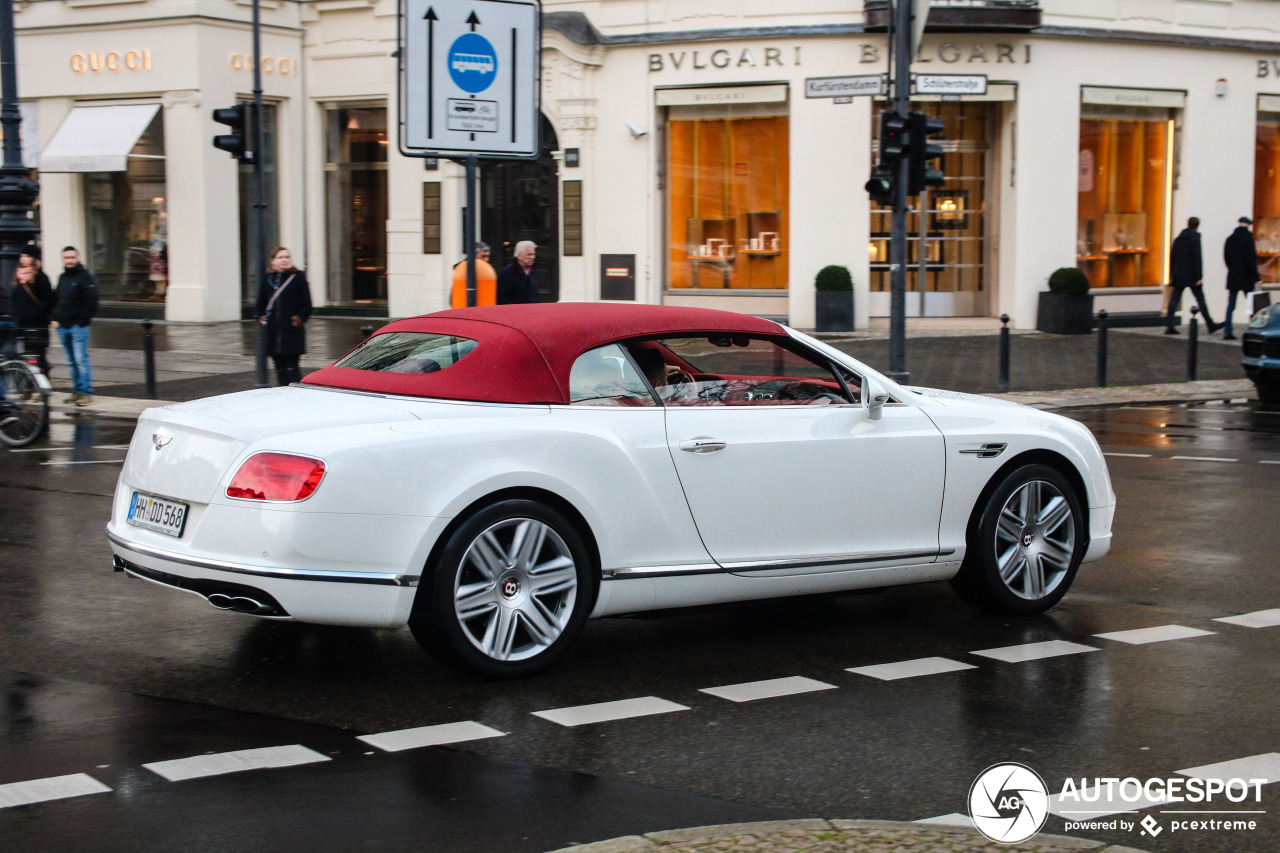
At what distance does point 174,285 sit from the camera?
93.2 ft

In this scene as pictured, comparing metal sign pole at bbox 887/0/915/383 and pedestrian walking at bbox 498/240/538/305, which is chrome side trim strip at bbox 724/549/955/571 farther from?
pedestrian walking at bbox 498/240/538/305

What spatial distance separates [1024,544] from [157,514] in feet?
12.5

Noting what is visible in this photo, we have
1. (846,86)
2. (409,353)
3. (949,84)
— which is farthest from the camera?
(949,84)

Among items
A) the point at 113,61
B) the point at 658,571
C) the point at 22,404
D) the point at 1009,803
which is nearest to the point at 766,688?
the point at 658,571

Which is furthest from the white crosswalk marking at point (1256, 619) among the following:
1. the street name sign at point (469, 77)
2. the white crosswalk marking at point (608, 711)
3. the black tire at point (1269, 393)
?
the black tire at point (1269, 393)

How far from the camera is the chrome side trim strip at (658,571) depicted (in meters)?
6.13

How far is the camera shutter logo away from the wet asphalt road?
0.05m

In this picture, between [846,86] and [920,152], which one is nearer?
[920,152]

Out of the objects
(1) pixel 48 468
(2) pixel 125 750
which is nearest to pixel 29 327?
(1) pixel 48 468

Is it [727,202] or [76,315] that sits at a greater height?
[727,202]

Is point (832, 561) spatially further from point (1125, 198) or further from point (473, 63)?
point (1125, 198)

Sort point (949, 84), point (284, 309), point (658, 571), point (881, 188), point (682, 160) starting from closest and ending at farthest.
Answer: point (658, 571), point (284, 309), point (881, 188), point (949, 84), point (682, 160)

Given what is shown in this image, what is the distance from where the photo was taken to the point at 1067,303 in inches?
996

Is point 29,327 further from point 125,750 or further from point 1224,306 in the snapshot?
point 1224,306
